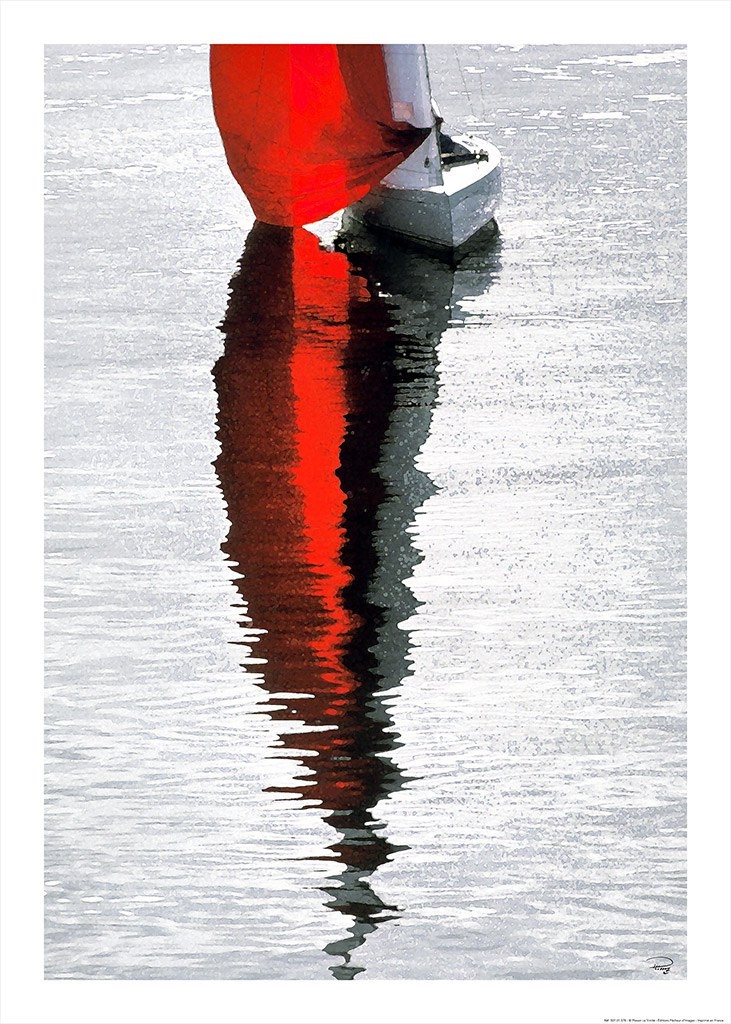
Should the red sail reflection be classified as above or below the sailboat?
below

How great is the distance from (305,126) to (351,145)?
0.08 metres

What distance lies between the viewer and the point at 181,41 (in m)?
2.64

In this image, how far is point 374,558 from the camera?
2.63 m

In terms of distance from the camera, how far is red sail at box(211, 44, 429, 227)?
265 cm

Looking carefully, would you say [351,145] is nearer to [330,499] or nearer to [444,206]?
[444,206]

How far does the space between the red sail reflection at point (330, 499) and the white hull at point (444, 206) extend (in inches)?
2.6

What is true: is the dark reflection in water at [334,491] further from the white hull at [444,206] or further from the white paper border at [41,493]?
the white paper border at [41,493]

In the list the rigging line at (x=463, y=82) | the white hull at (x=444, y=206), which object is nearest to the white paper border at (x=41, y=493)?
the rigging line at (x=463, y=82)
